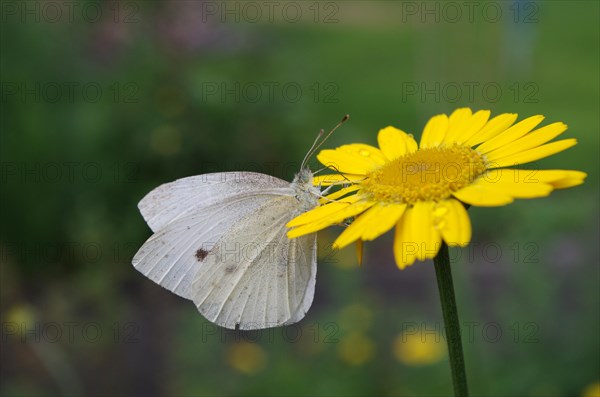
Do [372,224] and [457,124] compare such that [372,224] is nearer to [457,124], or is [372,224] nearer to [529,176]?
[529,176]

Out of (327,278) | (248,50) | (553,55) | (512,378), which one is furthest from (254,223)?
(553,55)

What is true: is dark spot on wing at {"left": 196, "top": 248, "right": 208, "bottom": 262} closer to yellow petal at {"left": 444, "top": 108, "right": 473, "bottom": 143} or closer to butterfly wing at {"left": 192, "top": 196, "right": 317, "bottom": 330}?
butterfly wing at {"left": 192, "top": 196, "right": 317, "bottom": 330}

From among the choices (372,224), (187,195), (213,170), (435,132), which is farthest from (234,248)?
(213,170)

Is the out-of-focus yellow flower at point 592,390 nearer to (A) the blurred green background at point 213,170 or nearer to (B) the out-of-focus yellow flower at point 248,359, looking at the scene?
(A) the blurred green background at point 213,170

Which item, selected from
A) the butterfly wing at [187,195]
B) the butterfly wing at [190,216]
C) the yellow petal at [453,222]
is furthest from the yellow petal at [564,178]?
the butterfly wing at [187,195]

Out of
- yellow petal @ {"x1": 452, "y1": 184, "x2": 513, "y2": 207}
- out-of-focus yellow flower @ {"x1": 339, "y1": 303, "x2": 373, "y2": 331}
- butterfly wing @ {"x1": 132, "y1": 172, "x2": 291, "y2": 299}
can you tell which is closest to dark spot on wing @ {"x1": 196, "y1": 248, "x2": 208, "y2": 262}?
butterfly wing @ {"x1": 132, "y1": 172, "x2": 291, "y2": 299}
